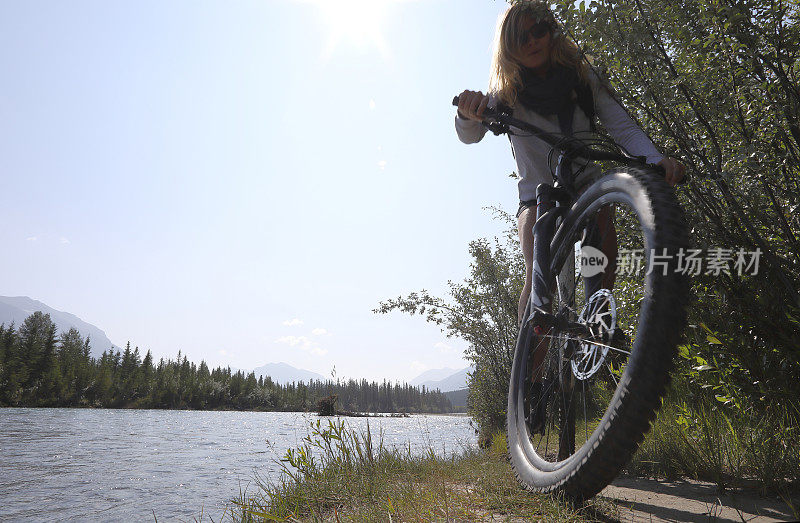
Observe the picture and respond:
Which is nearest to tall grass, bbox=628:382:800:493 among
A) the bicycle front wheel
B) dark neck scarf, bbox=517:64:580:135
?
the bicycle front wheel

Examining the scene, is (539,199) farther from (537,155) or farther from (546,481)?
(546,481)

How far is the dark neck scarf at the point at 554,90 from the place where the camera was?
2.49 metres

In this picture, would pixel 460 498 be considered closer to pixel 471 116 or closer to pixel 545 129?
pixel 471 116

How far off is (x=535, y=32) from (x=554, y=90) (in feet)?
1.29

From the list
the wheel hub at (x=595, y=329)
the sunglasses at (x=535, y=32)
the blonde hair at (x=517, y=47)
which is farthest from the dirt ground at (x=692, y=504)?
the sunglasses at (x=535, y=32)

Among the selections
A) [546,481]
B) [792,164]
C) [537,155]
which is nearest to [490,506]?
[546,481]

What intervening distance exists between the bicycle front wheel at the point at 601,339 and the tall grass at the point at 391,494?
0.14m

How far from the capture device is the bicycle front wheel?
1.17 metres

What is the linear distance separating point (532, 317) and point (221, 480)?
592 cm

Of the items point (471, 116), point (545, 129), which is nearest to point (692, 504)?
point (545, 129)

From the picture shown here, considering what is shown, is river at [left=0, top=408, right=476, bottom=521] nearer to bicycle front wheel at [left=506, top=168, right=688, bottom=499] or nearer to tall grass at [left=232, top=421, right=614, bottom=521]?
tall grass at [left=232, top=421, right=614, bottom=521]

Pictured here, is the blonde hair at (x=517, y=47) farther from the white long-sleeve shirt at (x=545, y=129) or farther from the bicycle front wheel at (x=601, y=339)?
the bicycle front wheel at (x=601, y=339)

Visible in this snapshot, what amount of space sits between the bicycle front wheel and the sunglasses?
1.24 m

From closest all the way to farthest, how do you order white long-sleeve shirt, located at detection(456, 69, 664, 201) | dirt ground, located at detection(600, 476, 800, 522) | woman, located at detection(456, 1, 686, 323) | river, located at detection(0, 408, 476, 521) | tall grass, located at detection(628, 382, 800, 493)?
1. dirt ground, located at detection(600, 476, 800, 522)
2. tall grass, located at detection(628, 382, 800, 493)
3. white long-sleeve shirt, located at detection(456, 69, 664, 201)
4. woman, located at detection(456, 1, 686, 323)
5. river, located at detection(0, 408, 476, 521)
